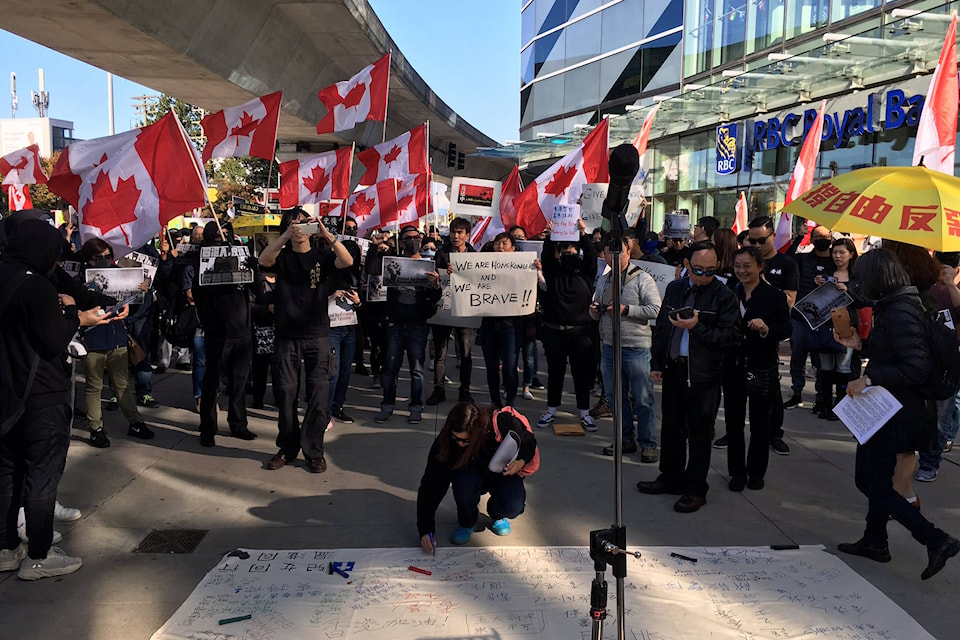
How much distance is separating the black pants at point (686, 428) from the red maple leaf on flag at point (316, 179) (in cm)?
703

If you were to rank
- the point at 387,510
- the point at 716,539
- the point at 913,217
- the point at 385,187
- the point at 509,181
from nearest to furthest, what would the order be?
the point at 913,217 → the point at 716,539 → the point at 387,510 → the point at 385,187 → the point at 509,181

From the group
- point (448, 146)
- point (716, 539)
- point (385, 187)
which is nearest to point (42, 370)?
point (716, 539)

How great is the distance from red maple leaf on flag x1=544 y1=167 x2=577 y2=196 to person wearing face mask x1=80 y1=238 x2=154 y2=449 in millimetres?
5378

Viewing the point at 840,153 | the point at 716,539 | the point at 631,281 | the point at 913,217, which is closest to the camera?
the point at 913,217

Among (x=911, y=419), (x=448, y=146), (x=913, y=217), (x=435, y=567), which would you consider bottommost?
(x=435, y=567)

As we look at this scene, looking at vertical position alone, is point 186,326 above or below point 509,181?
below

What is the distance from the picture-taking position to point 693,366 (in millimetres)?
5441

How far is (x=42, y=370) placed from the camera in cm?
418

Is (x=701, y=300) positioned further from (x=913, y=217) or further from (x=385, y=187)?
(x=385, y=187)

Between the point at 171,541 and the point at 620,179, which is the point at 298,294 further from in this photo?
the point at 620,179

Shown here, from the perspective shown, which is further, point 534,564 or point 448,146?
point 448,146

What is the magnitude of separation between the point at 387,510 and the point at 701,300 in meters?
2.61

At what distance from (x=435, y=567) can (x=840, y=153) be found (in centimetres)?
1554

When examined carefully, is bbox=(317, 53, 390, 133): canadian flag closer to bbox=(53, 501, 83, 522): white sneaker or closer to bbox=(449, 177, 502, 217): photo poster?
bbox=(449, 177, 502, 217): photo poster
